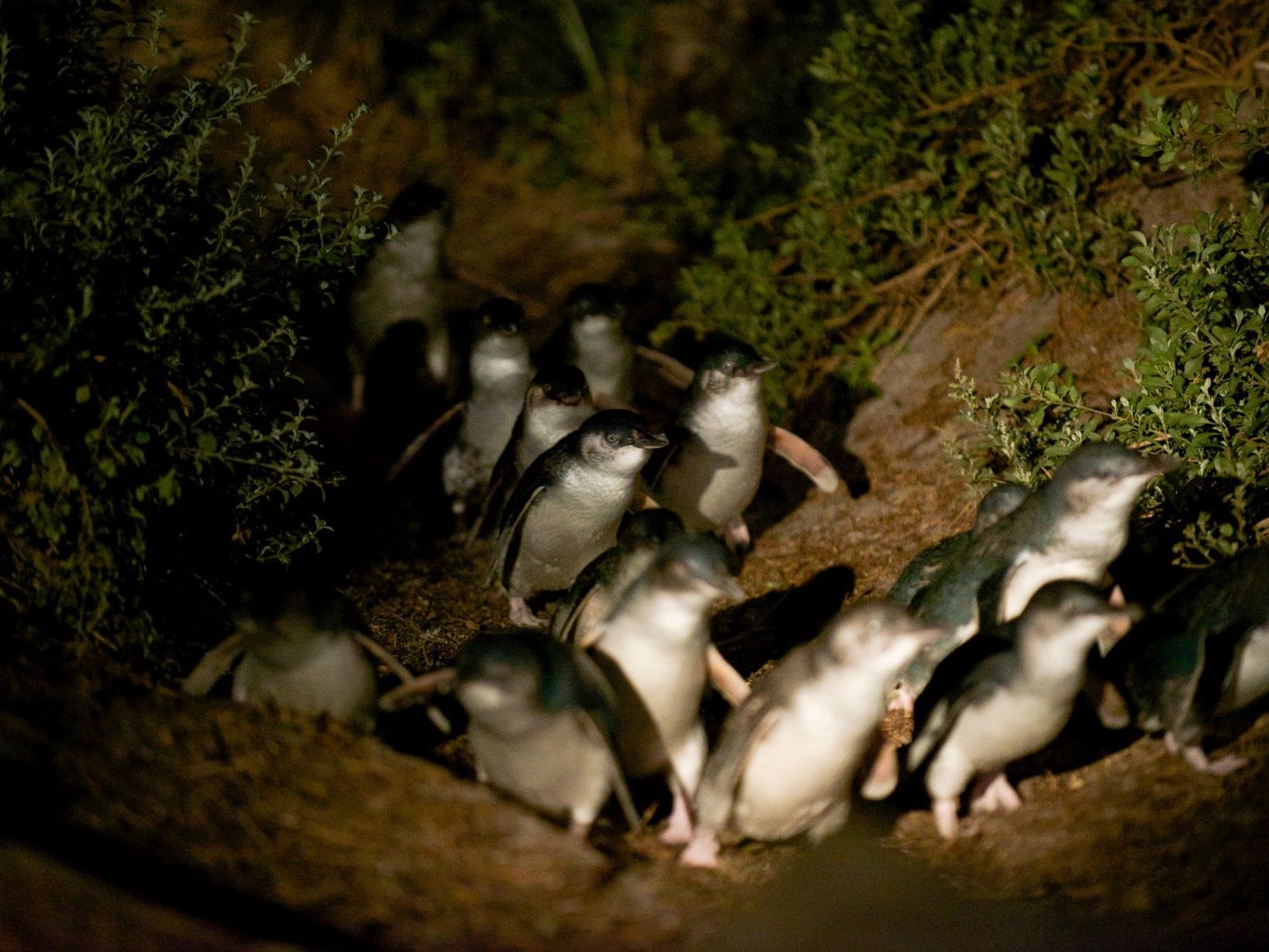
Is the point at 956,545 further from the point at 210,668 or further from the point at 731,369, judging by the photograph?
the point at 210,668

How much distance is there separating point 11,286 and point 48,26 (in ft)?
3.37

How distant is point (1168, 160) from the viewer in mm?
4586

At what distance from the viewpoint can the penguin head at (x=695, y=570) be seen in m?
3.36

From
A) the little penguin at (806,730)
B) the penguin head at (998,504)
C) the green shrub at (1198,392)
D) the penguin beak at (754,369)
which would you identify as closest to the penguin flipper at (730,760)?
the little penguin at (806,730)

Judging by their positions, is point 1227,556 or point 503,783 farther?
point 1227,556

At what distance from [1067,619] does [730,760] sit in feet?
3.10

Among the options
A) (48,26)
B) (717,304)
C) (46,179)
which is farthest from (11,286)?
(717,304)

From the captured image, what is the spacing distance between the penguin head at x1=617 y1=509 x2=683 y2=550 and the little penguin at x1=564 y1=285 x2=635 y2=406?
1736mm

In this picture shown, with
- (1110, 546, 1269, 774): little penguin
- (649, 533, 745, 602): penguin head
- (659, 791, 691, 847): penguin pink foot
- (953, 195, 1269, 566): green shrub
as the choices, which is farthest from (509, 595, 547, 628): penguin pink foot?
(1110, 546, 1269, 774): little penguin

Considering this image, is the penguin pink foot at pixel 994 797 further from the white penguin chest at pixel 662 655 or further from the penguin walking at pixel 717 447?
the penguin walking at pixel 717 447

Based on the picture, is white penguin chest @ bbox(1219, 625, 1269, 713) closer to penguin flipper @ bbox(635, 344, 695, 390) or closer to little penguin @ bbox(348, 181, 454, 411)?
penguin flipper @ bbox(635, 344, 695, 390)

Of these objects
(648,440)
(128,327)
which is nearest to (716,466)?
(648,440)

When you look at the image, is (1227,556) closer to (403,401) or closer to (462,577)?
(462,577)

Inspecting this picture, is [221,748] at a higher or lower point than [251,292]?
lower
